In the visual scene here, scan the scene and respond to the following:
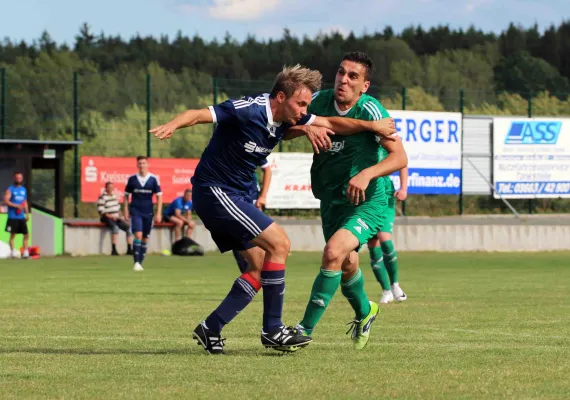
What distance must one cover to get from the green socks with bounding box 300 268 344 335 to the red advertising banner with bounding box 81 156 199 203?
21371 millimetres

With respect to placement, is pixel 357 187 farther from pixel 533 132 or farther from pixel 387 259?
pixel 533 132

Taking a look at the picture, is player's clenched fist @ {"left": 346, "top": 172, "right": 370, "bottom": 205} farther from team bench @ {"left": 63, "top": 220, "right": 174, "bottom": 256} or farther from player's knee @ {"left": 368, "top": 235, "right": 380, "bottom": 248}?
team bench @ {"left": 63, "top": 220, "right": 174, "bottom": 256}

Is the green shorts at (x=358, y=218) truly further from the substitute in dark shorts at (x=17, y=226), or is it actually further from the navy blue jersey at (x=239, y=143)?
the substitute in dark shorts at (x=17, y=226)

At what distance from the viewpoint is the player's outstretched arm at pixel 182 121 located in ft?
23.7

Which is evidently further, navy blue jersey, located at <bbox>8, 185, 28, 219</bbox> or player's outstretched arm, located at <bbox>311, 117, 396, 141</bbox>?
navy blue jersey, located at <bbox>8, 185, 28, 219</bbox>

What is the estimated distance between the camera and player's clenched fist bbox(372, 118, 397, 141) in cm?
850

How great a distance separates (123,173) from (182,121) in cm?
2321

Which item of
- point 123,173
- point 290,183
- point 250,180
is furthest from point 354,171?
point 290,183

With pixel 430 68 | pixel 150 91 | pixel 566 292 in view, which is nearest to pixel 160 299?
pixel 566 292

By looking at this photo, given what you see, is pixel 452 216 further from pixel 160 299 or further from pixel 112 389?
pixel 112 389

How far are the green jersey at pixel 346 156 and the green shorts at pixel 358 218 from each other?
0.06 m

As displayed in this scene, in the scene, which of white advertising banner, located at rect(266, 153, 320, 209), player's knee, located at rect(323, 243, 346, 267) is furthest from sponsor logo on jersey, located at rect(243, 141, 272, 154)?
white advertising banner, located at rect(266, 153, 320, 209)

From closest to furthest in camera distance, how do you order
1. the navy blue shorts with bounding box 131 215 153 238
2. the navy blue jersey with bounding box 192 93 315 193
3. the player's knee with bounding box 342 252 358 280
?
1. the navy blue jersey with bounding box 192 93 315 193
2. the player's knee with bounding box 342 252 358 280
3. the navy blue shorts with bounding box 131 215 153 238

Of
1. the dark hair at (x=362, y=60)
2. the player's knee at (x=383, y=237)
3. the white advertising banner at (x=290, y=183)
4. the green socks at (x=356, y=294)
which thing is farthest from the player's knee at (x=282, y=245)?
the white advertising banner at (x=290, y=183)
